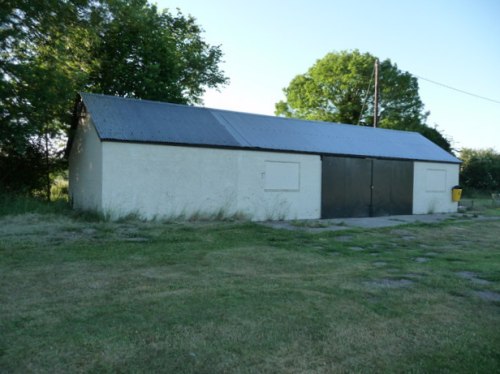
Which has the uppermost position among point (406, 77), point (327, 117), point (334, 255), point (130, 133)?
point (406, 77)

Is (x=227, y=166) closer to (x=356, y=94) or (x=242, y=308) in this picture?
(x=242, y=308)

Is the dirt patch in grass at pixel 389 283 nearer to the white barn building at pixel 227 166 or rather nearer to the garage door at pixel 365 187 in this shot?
the white barn building at pixel 227 166

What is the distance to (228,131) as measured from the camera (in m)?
15.2

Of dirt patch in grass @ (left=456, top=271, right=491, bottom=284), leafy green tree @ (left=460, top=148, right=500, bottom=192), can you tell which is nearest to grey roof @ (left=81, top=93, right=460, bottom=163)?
dirt patch in grass @ (left=456, top=271, right=491, bottom=284)

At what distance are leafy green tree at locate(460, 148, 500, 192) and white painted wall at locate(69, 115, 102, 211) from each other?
1270 inches

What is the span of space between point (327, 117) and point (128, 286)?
38.7m

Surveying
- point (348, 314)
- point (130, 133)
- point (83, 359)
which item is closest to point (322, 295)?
point (348, 314)

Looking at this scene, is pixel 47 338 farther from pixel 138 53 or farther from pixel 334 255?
pixel 138 53

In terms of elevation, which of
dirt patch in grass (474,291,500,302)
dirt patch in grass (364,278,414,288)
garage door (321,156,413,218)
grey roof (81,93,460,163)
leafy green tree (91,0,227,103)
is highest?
leafy green tree (91,0,227,103)

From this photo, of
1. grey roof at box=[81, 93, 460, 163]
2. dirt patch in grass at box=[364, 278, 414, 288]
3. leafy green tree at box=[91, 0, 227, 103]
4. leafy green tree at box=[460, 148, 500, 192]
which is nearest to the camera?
dirt patch in grass at box=[364, 278, 414, 288]

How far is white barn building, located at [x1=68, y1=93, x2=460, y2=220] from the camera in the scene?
12594 mm

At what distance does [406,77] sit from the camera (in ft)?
132

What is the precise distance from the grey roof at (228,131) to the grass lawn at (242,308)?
5.34 m

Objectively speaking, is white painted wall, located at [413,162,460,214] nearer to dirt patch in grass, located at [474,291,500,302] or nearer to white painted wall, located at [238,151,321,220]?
white painted wall, located at [238,151,321,220]
